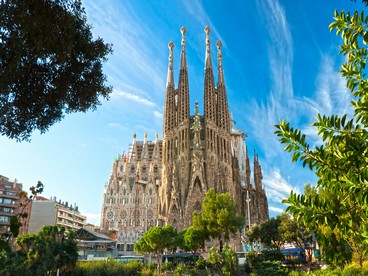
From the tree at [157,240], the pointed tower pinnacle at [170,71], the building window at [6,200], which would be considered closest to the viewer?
the tree at [157,240]

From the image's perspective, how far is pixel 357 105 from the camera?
12.2 feet

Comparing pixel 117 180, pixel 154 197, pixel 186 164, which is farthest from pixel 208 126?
pixel 117 180

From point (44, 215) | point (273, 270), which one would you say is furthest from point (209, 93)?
point (273, 270)

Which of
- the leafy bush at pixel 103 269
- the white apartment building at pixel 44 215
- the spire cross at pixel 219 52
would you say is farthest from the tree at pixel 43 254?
the spire cross at pixel 219 52

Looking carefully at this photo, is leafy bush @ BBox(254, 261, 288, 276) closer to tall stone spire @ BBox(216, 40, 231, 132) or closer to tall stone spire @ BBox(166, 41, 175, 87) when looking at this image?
tall stone spire @ BBox(216, 40, 231, 132)

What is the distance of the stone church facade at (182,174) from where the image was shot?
57.8 metres

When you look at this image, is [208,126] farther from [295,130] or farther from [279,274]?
[295,130]

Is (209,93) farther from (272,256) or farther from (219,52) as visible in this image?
(272,256)

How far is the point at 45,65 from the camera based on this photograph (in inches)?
334

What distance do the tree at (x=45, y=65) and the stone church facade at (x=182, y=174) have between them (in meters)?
47.3

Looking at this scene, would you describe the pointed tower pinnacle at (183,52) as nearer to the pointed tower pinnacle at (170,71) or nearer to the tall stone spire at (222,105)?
the pointed tower pinnacle at (170,71)

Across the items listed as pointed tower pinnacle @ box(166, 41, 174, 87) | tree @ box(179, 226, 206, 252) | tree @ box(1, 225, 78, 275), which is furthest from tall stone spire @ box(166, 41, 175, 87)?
tree @ box(1, 225, 78, 275)

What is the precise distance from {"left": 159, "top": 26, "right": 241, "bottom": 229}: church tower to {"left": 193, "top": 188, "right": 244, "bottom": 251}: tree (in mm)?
20720

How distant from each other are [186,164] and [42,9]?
53314 mm
